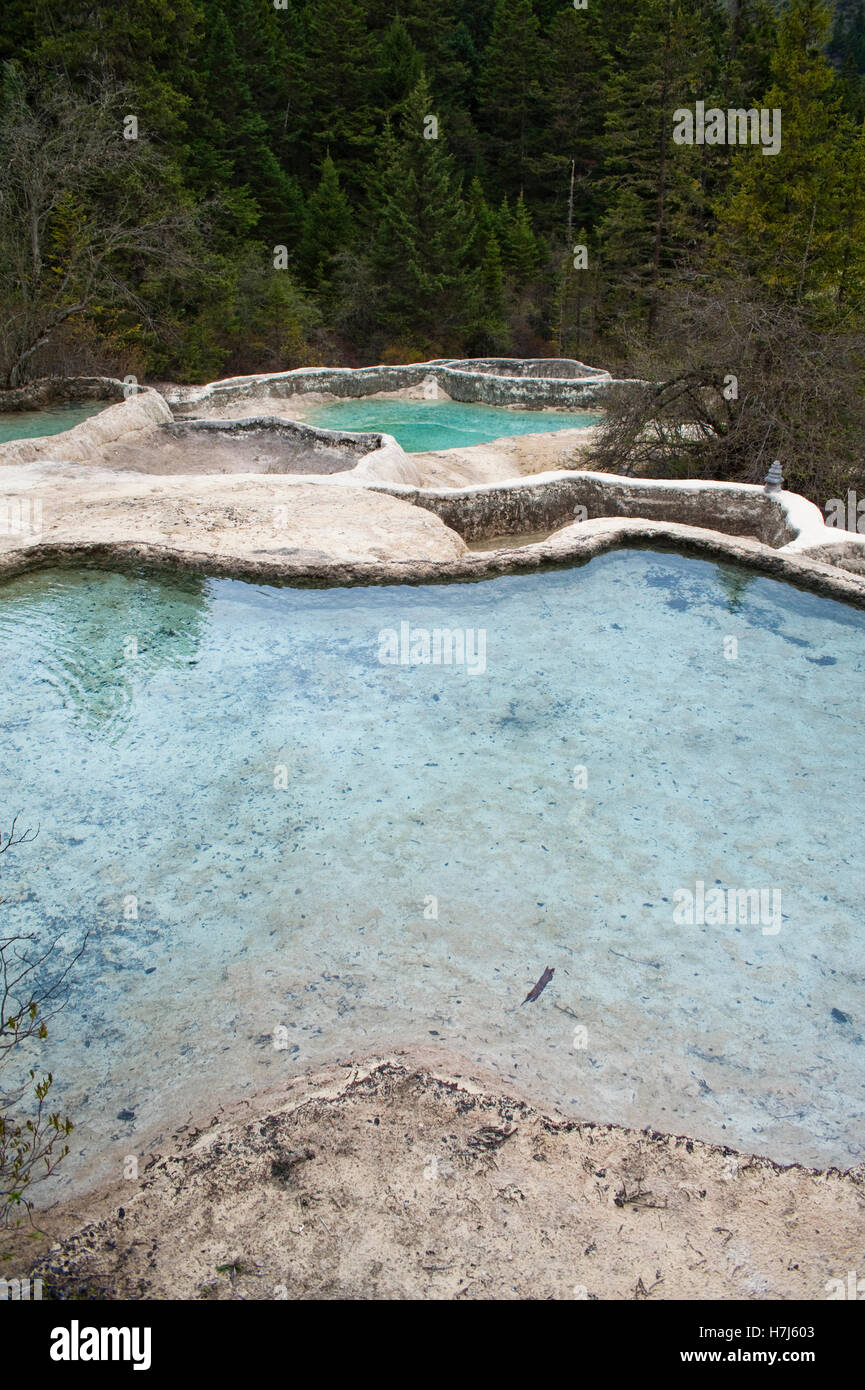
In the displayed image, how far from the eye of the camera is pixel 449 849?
450 cm

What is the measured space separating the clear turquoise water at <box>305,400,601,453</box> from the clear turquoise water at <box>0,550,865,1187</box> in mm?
12776

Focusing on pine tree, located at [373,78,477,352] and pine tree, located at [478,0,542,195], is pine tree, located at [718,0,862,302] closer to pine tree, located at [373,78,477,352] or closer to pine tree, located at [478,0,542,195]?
pine tree, located at [373,78,477,352]

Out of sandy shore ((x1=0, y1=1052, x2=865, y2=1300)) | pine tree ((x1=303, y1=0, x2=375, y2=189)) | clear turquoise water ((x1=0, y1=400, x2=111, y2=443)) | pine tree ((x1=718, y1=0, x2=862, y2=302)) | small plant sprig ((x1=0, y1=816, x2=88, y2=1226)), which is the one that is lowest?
sandy shore ((x1=0, y1=1052, x2=865, y2=1300))

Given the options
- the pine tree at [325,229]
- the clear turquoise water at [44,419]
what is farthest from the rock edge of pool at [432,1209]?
the pine tree at [325,229]

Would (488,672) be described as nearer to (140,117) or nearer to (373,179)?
(140,117)

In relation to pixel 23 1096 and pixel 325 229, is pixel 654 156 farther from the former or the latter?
pixel 23 1096

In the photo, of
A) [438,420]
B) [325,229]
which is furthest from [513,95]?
[438,420]

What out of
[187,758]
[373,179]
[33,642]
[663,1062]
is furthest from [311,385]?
[663,1062]

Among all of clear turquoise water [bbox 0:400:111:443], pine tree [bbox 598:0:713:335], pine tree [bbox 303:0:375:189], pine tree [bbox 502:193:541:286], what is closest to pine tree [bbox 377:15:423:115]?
pine tree [bbox 303:0:375:189]

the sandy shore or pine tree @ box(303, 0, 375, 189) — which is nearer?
the sandy shore

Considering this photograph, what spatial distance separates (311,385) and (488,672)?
1857 cm

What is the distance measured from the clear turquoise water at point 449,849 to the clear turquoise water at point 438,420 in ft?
41.9

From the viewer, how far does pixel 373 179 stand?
109 ft

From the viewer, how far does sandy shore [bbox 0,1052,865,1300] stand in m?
2.54
